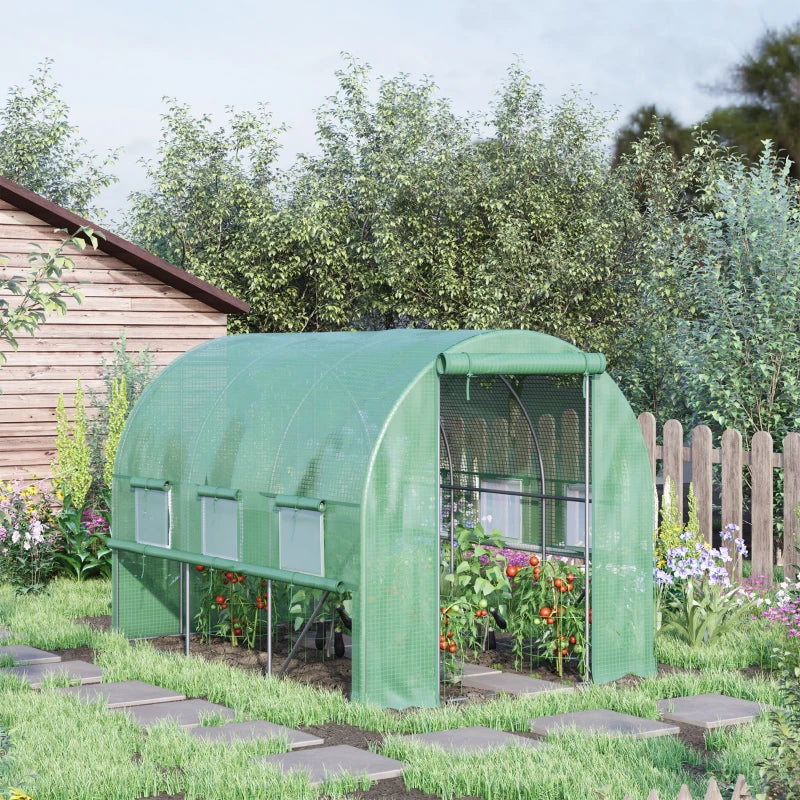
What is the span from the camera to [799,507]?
9273 millimetres

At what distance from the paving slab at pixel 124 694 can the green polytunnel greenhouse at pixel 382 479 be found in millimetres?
1004

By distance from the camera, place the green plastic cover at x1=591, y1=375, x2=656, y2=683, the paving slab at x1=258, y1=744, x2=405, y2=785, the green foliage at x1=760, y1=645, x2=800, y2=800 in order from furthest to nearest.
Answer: the green plastic cover at x1=591, y1=375, x2=656, y2=683 < the paving slab at x1=258, y1=744, x2=405, y2=785 < the green foliage at x1=760, y1=645, x2=800, y2=800

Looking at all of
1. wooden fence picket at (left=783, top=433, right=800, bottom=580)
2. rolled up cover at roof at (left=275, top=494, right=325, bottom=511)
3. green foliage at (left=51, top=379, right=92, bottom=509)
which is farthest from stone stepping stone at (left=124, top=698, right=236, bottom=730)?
green foliage at (left=51, top=379, right=92, bottom=509)

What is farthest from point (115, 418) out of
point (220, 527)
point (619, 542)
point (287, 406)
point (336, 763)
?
point (336, 763)

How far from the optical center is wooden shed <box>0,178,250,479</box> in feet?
43.2

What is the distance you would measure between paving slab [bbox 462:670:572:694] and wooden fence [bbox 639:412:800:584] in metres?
2.67

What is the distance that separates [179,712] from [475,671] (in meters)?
2.25

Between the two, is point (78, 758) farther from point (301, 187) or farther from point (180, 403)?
point (301, 187)

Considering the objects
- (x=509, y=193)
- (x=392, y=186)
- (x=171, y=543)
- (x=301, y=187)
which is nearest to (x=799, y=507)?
(x=171, y=543)

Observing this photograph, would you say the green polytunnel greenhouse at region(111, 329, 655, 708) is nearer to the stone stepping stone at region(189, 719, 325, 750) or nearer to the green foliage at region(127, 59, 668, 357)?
the stone stepping stone at region(189, 719, 325, 750)

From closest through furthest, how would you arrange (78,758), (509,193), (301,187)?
(78,758) → (509,193) → (301,187)

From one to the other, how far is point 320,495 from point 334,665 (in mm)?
1496

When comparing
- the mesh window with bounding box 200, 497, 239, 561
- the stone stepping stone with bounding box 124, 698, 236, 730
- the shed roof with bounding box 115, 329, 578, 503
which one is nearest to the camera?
the stone stepping stone with bounding box 124, 698, 236, 730

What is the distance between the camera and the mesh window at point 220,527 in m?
8.58
